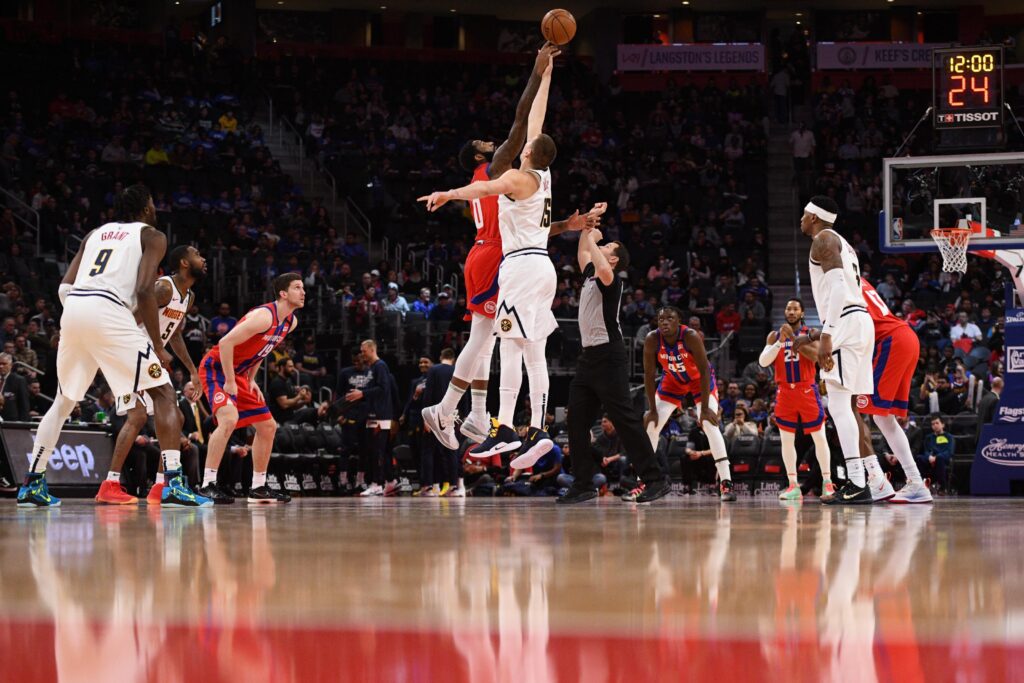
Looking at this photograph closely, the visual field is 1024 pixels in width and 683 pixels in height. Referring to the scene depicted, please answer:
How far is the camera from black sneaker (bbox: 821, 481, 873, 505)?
9.14 m

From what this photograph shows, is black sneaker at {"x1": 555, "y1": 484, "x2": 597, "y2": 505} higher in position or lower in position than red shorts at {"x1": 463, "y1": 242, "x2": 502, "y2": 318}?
lower

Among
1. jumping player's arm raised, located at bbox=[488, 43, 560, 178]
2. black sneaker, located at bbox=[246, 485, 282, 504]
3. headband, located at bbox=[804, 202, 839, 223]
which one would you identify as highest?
jumping player's arm raised, located at bbox=[488, 43, 560, 178]

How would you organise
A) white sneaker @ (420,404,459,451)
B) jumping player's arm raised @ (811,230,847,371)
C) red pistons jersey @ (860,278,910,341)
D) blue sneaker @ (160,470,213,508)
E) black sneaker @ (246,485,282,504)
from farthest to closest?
black sneaker @ (246,485,282,504) < red pistons jersey @ (860,278,910,341) < jumping player's arm raised @ (811,230,847,371) < white sneaker @ (420,404,459,451) < blue sneaker @ (160,470,213,508)

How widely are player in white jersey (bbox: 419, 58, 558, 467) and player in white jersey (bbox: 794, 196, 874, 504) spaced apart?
2.28 m

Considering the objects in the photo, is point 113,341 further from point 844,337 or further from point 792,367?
point 792,367

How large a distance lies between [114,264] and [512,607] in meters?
6.04

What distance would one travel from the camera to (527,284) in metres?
7.71

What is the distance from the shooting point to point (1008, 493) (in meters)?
14.2

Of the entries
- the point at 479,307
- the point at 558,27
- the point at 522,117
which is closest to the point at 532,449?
the point at 479,307

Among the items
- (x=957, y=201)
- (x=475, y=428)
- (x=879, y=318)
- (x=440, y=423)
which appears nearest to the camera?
(x=475, y=428)

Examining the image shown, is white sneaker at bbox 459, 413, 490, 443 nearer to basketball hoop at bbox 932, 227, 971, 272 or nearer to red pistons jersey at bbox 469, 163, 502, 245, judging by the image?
red pistons jersey at bbox 469, 163, 502, 245

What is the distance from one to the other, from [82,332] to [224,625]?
5.93 m

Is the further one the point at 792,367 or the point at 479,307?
the point at 792,367

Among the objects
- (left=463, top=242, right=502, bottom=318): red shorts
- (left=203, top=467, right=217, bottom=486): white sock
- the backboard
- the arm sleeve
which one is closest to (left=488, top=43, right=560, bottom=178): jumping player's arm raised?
(left=463, top=242, right=502, bottom=318): red shorts
